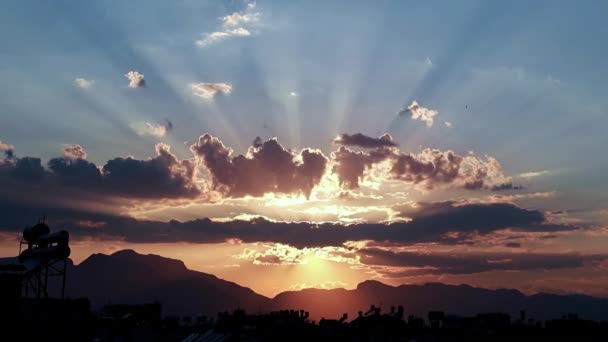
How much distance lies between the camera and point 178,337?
109m

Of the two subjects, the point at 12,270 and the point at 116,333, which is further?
the point at 116,333

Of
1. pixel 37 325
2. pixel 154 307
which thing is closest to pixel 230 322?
pixel 37 325

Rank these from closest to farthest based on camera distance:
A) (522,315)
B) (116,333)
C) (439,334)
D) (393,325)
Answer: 1. (439,334)
2. (116,333)
3. (393,325)
4. (522,315)

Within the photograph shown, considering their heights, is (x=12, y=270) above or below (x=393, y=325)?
above

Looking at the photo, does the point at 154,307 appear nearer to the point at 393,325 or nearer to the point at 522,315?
the point at 393,325

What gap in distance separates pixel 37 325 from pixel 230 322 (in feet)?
110

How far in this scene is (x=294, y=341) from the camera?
88250 mm

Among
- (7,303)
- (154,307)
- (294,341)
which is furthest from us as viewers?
(154,307)

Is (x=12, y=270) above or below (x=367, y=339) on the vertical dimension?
above

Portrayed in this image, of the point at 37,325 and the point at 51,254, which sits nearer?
the point at 37,325

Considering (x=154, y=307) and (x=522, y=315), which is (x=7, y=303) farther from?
(x=154, y=307)

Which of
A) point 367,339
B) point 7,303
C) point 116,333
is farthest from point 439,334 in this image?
point 7,303

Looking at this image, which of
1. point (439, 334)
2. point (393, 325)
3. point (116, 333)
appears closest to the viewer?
point (439, 334)

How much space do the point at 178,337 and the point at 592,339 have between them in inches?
2268
